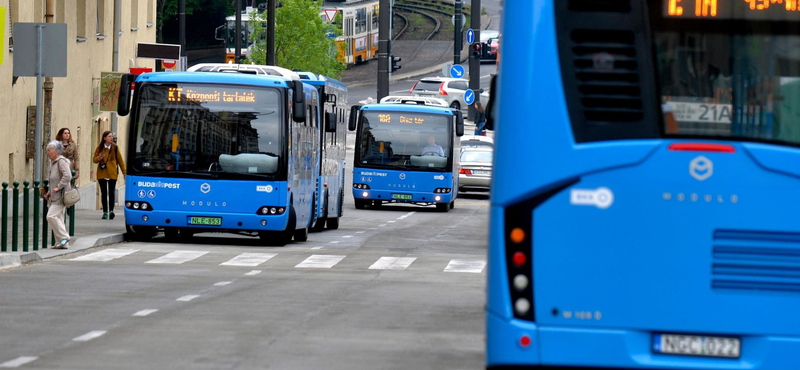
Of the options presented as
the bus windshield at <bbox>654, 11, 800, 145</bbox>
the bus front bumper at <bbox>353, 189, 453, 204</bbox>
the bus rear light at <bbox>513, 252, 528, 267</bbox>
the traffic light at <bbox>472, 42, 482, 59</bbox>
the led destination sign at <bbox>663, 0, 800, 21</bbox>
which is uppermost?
the traffic light at <bbox>472, 42, 482, 59</bbox>

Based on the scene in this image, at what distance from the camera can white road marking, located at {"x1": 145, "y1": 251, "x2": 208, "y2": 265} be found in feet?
65.7

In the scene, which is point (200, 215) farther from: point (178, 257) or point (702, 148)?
point (702, 148)

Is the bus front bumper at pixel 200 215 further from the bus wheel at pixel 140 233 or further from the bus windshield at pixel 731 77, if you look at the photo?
the bus windshield at pixel 731 77

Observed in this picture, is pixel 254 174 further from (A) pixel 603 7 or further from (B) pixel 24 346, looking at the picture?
(A) pixel 603 7

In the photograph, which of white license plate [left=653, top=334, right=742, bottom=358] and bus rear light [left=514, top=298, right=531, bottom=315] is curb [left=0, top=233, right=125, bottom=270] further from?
white license plate [left=653, top=334, right=742, bottom=358]

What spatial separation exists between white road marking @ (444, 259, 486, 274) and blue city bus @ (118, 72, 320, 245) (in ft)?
11.2

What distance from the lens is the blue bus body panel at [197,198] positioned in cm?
2305

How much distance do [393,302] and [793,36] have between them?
7822 mm

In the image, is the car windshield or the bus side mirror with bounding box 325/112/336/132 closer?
the bus side mirror with bounding box 325/112/336/132

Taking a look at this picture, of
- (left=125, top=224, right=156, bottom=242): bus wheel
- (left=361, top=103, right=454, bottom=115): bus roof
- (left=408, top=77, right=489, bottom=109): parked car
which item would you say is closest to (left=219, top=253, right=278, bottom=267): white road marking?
(left=125, top=224, right=156, bottom=242): bus wheel

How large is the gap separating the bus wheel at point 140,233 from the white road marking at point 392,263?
170 inches

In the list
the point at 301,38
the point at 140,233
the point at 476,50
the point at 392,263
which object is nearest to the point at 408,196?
the point at 140,233

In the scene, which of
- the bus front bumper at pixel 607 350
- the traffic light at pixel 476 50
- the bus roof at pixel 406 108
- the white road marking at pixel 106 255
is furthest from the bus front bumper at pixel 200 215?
the traffic light at pixel 476 50

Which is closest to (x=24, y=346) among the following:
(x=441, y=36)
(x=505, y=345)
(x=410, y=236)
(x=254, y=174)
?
(x=505, y=345)
